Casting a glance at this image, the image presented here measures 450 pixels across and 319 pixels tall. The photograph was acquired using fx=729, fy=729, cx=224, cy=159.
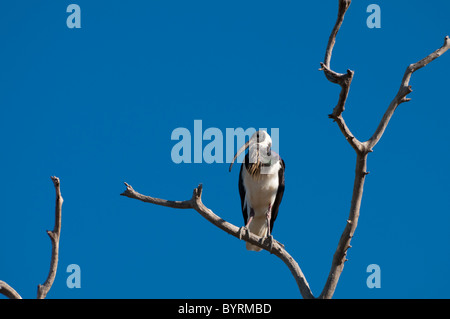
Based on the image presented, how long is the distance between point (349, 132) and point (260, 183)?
12.8 ft

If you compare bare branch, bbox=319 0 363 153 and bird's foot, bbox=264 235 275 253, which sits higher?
bare branch, bbox=319 0 363 153

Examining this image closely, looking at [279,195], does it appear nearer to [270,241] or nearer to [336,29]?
[270,241]

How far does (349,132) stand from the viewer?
8.99m

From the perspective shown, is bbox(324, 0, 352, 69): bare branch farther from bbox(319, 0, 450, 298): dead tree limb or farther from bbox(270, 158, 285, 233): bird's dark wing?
bbox(270, 158, 285, 233): bird's dark wing

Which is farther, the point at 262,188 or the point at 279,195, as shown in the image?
the point at 279,195

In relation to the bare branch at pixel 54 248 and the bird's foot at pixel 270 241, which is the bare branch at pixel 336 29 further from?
the bare branch at pixel 54 248

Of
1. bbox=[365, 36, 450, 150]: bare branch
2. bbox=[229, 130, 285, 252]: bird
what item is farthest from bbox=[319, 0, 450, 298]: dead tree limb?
bbox=[229, 130, 285, 252]: bird

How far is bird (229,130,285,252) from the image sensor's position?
12.7 meters

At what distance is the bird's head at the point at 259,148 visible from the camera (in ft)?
41.5

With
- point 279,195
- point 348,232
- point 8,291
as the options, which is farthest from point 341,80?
point 279,195

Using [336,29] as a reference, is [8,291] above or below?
below

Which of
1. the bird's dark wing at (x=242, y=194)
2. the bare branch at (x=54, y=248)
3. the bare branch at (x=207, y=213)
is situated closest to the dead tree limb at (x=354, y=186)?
the bare branch at (x=207, y=213)
